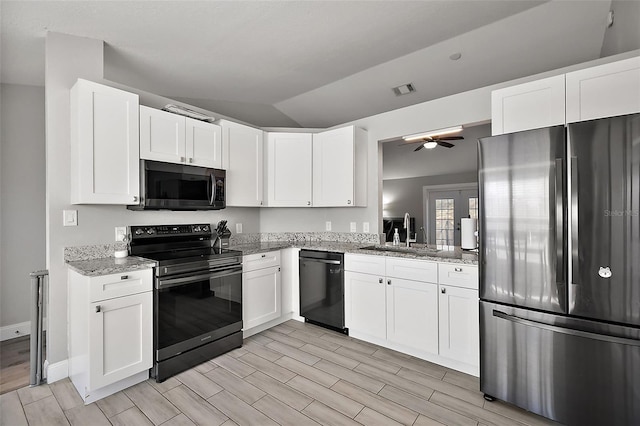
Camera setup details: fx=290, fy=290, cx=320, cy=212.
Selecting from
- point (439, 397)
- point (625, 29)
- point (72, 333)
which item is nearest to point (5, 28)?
point (72, 333)

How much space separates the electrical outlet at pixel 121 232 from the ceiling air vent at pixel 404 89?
10.7ft

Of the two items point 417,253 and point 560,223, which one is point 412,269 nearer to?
point 417,253

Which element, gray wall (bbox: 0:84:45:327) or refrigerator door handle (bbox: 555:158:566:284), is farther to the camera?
gray wall (bbox: 0:84:45:327)

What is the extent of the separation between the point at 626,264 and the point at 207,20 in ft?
10.3

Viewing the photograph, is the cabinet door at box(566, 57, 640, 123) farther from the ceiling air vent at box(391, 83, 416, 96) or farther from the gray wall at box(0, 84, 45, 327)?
the gray wall at box(0, 84, 45, 327)

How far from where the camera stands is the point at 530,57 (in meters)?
2.84

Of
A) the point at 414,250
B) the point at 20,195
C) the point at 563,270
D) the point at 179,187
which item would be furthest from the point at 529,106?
the point at 20,195

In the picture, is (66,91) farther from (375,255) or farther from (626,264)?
(626,264)

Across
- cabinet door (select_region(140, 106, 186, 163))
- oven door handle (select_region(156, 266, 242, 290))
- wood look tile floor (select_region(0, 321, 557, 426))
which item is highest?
cabinet door (select_region(140, 106, 186, 163))

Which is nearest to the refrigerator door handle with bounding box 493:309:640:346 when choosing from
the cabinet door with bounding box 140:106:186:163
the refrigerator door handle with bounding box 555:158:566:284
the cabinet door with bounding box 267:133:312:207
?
the refrigerator door handle with bounding box 555:158:566:284

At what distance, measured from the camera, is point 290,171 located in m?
3.70

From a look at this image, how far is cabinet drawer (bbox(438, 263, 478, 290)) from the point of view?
231cm

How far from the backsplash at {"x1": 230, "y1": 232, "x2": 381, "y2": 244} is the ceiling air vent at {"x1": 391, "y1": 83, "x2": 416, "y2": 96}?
70.3 inches

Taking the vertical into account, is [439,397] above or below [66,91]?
below
